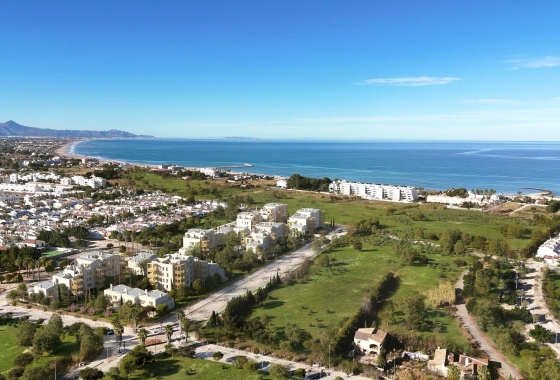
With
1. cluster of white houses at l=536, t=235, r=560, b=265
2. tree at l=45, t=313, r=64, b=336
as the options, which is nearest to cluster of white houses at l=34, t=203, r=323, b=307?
tree at l=45, t=313, r=64, b=336

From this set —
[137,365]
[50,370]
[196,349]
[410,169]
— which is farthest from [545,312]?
[410,169]

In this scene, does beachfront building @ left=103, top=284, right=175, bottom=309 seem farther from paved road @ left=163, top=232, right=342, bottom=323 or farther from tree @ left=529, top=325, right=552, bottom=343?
tree @ left=529, top=325, right=552, bottom=343

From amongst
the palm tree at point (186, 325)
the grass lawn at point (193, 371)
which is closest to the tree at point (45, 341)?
the grass lawn at point (193, 371)

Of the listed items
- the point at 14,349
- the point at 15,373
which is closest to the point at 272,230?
the point at 14,349

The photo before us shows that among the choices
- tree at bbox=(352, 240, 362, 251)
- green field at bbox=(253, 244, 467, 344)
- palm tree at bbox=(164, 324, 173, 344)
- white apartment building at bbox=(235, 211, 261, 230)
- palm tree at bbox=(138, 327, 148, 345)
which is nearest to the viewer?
palm tree at bbox=(138, 327, 148, 345)

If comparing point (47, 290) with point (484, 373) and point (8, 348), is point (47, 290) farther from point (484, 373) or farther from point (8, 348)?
point (484, 373)

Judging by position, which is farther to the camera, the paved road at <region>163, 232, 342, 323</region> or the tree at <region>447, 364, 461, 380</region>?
the paved road at <region>163, 232, 342, 323</region>
